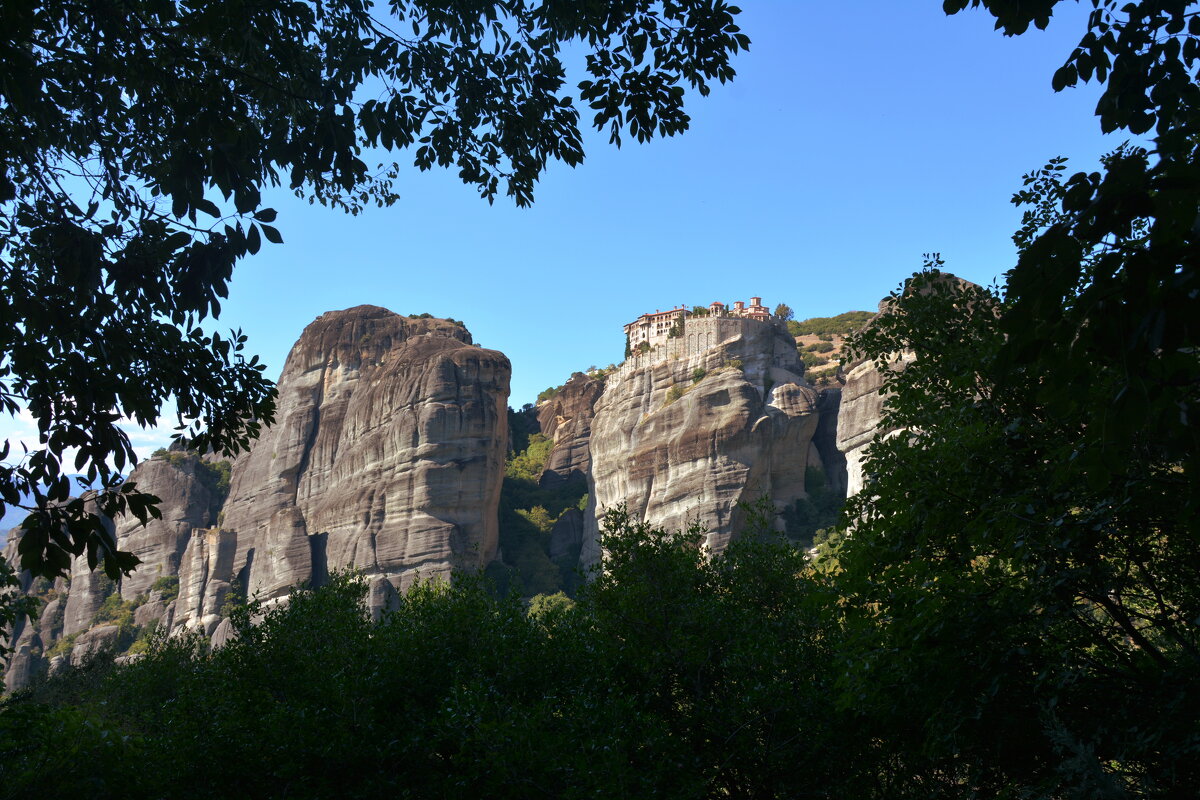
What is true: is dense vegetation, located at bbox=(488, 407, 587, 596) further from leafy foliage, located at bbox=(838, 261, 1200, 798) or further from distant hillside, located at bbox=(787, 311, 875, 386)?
leafy foliage, located at bbox=(838, 261, 1200, 798)

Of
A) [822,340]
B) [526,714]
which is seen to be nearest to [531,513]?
[822,340]

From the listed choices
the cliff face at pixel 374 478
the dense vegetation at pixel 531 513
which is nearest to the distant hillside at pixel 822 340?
the dense vegetation at pixel 531 513

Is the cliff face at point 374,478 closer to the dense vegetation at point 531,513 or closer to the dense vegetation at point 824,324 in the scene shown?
the dense vegetation at point 531,513

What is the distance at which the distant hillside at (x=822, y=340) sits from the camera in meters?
89.2

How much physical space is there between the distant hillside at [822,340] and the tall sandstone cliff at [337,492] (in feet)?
108

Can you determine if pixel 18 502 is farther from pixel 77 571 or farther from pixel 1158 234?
pixel 77 571

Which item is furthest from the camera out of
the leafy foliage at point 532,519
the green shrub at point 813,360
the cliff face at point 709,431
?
the green shrub at point 813,360

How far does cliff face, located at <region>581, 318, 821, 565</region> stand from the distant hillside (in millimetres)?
14420

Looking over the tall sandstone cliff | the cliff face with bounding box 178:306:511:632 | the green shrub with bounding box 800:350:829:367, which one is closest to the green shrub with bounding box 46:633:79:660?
the tall sandstone cliff

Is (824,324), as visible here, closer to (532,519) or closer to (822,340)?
(822,340)

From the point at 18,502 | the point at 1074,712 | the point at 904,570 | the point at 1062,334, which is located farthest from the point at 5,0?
the point at 1074,712

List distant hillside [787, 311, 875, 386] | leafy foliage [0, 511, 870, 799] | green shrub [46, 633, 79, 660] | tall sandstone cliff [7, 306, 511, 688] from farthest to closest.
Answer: distant hillside [787, 311, 875, 386] < green shrub [46, 633, 79, 660] < tall sandstone cliff [7, 306, 511, 688] < leafy foliage [0, 511, 870, 799]

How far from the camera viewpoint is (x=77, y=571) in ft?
249

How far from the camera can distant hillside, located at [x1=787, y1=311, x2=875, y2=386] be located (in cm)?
8919
